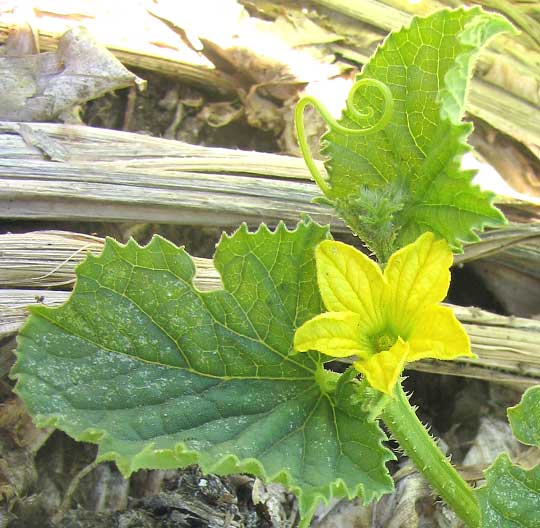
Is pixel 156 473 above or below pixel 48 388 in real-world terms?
below

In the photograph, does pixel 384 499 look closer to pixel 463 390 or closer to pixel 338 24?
pixel 463 390

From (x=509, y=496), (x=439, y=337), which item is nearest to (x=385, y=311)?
(x=439, y=337)

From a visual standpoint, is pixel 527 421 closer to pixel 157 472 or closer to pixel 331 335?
pixel 331 335

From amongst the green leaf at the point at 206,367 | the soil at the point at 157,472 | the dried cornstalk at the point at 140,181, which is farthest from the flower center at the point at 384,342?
the dried cornstalk at the point at 140,181

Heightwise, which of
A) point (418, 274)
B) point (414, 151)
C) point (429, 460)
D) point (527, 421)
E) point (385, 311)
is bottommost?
point (429, 460)

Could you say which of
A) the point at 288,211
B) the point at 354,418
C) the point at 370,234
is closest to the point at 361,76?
the point at 370,234

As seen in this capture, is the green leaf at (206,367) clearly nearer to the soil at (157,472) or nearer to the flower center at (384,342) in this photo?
the flower center at (384,342)
